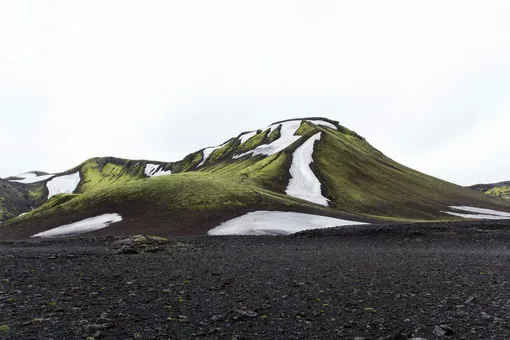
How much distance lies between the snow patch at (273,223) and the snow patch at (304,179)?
17.8 m

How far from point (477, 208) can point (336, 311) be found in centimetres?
9307

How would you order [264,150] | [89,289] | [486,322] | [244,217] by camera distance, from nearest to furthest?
[486,322]
[89,289]
[244,217]
[264,150]

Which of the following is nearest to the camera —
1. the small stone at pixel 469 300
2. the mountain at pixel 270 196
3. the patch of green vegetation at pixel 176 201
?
the small stone at pixel 469 300

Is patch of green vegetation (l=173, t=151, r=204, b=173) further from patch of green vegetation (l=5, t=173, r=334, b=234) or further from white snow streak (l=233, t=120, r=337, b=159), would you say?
patch of green vegetation (l=5, t=173, r=334, b=234)

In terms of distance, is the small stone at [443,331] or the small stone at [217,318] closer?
the small stone at [443,331]

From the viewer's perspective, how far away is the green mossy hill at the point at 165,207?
1841 inches

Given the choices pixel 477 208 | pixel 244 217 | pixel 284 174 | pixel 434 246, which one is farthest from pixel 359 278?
pixel 477 208

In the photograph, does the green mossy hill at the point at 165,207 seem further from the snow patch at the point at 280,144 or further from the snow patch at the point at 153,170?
the snow patch at the point at 153,170

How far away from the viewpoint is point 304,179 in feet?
260

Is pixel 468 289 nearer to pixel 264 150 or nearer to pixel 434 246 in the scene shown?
pixel 434 246

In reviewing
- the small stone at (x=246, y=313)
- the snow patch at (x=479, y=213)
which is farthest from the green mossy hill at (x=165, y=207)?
the snow patch at (x=479, y=213)

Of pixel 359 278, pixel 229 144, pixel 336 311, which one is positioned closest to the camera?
pixel 336 311

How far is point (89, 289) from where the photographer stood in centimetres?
1250

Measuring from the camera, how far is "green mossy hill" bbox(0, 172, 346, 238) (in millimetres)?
46750
